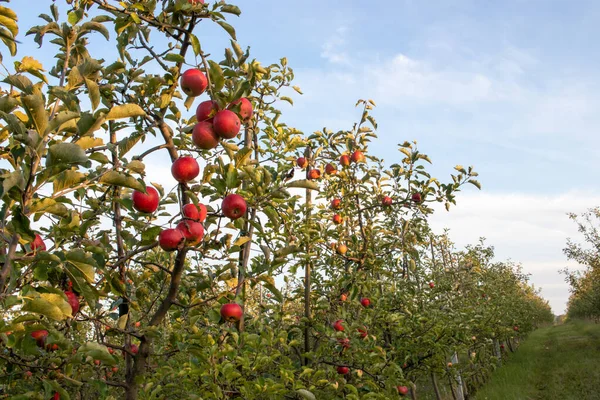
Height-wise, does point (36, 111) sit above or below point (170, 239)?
above

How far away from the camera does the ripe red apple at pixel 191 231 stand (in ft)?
6.94

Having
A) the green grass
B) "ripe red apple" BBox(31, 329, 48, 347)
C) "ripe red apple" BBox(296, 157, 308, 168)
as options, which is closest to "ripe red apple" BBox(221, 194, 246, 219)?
"ripe red apple" BBox(31, 329, 48, 347)

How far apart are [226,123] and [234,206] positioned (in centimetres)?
44

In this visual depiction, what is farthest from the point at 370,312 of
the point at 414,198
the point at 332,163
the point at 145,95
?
the point at 145,95

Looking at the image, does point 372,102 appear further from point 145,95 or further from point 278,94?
point 145,95

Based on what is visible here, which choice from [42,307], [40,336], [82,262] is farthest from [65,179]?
[40,336]

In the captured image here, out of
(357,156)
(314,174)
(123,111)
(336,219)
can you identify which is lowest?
(123,111)

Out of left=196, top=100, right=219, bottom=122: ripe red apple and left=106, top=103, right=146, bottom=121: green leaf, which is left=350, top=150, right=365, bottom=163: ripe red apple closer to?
left=196, top=100, right=219, bottom=122: ripe red apple

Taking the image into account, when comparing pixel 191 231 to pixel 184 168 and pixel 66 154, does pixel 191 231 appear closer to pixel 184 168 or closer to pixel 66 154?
pixel 184 168

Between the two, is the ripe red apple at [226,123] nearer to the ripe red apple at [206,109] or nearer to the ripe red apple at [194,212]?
the ripe red apple at [206,109]

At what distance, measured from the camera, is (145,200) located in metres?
2.26

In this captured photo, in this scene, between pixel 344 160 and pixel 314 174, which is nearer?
pixel 314 174

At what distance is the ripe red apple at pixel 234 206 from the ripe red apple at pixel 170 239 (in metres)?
0.26

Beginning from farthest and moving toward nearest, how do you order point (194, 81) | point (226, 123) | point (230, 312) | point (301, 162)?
1. point (301, 162)
2. point (230, 312)
3. point (194, 81)
4. point (226, 123)
